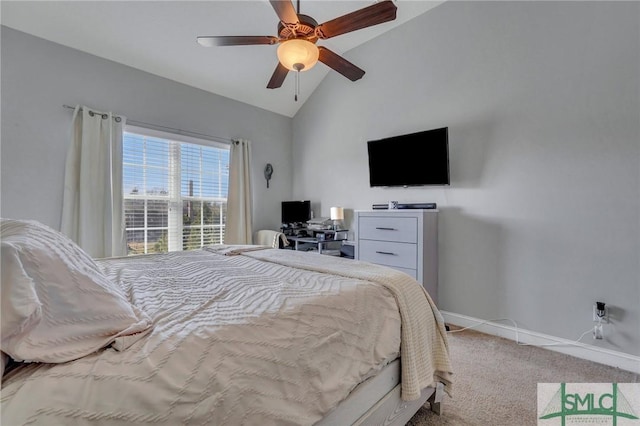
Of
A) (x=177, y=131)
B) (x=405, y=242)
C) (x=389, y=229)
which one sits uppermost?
(x=177, y=131)

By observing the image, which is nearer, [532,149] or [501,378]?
[501,378]

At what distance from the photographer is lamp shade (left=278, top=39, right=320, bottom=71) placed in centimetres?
179

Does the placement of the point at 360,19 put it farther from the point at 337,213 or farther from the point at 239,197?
the point at 239,197

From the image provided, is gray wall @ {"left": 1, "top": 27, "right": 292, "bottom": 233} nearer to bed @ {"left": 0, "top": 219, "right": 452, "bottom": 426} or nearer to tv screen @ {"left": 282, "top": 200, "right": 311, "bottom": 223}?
tv screen @ {"left": 282, "top": 200, "right": 311, "bottom": 223}

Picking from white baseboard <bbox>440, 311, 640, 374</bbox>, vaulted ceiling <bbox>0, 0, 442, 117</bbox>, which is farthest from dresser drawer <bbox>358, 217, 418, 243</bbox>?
vaulted ceiling <bbox>0, 0, 442, 117</bbox>

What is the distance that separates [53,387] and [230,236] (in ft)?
10.9

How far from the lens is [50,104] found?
263 cm

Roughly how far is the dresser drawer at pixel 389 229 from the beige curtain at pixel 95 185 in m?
2.51

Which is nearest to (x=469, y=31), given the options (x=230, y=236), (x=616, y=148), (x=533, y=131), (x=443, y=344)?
(x=533, y=131)

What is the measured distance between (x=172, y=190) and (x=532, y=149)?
3733 mm

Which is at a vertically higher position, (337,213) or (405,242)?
(337,213)

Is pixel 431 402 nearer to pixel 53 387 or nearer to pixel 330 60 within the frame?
pixel 53 387

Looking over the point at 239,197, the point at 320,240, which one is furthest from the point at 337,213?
the point at 239,197

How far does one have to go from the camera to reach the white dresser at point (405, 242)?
2637 millimetres
